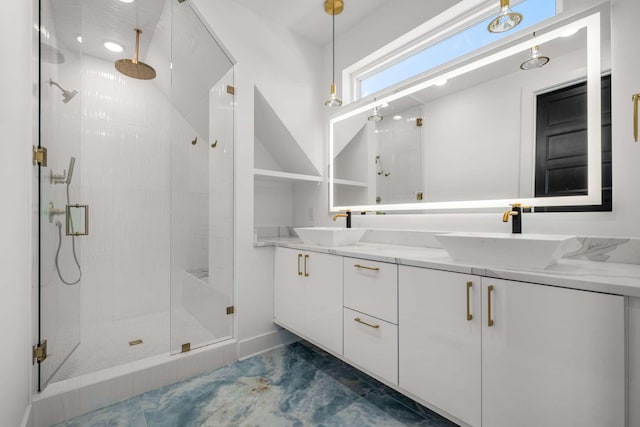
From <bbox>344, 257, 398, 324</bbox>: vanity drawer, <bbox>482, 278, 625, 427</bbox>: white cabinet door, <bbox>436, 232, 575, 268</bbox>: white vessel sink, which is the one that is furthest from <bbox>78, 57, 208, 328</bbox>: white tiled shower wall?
<bbox>482, 278, 625, 427</bbox>: white cabinet door

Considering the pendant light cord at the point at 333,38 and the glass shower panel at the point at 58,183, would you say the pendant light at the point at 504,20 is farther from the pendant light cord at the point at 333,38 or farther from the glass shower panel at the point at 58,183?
the glass shower panel at the point at 58,183

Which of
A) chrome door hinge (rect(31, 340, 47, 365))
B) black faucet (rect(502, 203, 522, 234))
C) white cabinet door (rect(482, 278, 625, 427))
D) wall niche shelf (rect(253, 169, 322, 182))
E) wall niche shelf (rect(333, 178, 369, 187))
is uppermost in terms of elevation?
wall niche shelf (rect(253, 169, 322, 182))

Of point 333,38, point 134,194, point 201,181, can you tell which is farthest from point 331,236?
point 134,194

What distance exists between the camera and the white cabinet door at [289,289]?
6.73 ft

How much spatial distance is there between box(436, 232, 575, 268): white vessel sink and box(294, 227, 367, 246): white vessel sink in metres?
0.75

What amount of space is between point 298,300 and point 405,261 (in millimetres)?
974

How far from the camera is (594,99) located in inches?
51.4

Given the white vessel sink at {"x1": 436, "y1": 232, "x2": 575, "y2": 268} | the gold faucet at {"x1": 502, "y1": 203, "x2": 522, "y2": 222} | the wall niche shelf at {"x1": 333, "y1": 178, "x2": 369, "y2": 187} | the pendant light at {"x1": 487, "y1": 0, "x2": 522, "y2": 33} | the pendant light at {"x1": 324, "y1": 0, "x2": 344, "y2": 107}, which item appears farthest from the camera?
the wall niche shelf at {"x1": 333, "y1": 178, "x2": 369, "y2": 187}

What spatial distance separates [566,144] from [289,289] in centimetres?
184

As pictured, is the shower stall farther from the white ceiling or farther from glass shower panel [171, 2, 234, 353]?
the white ceiling

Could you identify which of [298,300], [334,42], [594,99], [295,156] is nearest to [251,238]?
[298,300]

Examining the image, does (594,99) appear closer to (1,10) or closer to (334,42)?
(334,42)

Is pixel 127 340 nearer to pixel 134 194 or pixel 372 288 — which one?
pixel 134 194

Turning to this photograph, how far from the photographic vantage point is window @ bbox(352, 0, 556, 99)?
1504mm
